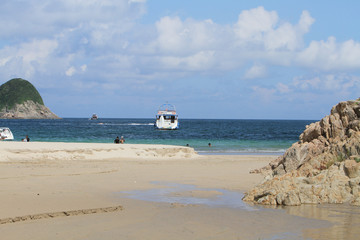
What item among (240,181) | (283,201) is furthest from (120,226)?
(240,181)

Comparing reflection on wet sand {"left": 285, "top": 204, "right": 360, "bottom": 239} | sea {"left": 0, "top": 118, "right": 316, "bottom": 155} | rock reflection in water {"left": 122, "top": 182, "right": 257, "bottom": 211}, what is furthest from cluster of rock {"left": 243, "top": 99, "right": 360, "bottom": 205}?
sea {"left": 0, "top": 118, "right": 316, "bottom": 155}

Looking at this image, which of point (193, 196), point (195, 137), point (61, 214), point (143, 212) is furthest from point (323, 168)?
point (195, 137)

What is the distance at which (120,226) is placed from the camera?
8570mm

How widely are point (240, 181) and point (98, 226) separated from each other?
7601mm

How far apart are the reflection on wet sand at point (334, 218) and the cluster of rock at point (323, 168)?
0.41m

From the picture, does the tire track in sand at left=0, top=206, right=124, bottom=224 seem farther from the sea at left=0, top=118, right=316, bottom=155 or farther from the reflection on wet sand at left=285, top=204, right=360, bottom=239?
the sea at left=0, top=118, right=316, bottom=155

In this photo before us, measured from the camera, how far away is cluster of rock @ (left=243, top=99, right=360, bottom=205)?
35.7 ft

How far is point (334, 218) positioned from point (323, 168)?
3.07 meters

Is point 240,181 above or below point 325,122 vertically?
below

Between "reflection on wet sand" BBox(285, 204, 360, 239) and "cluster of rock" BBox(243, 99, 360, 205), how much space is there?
0.41 m

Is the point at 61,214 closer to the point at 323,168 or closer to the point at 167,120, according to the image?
the point at 323,168

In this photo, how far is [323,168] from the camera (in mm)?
12195

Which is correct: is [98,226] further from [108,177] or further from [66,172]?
[66,172]

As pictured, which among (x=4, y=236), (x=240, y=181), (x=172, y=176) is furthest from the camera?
(x=172, y=176)
